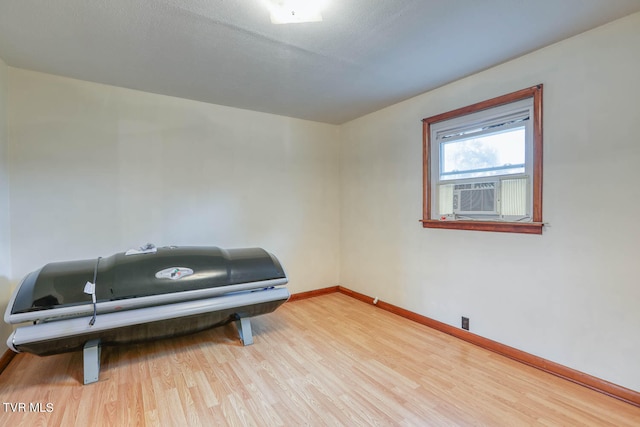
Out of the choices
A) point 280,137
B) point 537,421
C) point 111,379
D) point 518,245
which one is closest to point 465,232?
point 518,245

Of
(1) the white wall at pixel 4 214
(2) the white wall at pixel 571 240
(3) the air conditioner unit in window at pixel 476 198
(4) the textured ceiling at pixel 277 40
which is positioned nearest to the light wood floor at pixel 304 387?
(2) the white wall at pixel 571 240

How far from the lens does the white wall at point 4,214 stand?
2270 mm

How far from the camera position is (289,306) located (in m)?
3.64

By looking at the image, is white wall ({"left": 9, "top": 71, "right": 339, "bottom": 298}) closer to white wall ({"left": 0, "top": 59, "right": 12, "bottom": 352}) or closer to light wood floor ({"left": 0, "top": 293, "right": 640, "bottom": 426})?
white wall ({"left": 0, "top": 59, "right": 12, "bottom": 352})

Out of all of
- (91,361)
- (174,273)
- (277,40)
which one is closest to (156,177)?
(174,273)

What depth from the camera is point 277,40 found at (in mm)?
1998

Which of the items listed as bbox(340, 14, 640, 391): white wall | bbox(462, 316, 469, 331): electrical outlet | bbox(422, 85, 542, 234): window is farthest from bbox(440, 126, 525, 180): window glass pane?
bbox(462, 316, 469, 331): electrical outlet

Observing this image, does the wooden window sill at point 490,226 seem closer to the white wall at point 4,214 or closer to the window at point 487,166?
the window at point 487,166

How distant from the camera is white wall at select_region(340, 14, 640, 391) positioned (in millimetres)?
1823

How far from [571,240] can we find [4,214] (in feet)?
14.3

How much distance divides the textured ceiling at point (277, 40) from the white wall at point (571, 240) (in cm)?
20

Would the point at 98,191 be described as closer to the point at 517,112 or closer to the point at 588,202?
the point at 517,112

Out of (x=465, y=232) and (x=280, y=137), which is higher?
(x=280, y=137)

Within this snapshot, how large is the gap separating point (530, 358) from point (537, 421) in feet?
2.24
